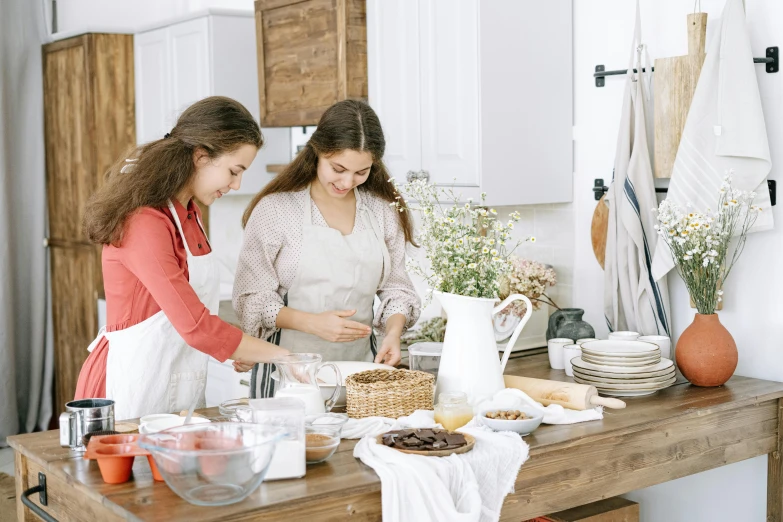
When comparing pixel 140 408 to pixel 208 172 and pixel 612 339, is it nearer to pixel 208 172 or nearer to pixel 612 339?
pixel 208 172

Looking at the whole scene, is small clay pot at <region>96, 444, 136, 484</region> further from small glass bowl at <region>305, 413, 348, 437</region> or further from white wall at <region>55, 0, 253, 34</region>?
white wall at <region>55, 0, 253, 34</region>

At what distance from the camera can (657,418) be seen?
236 centimetres

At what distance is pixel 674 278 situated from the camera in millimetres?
3127

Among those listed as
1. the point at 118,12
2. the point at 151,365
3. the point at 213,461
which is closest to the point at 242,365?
the point at 151,365

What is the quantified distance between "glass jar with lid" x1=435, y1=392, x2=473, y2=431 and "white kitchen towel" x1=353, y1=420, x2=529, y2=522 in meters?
0.10

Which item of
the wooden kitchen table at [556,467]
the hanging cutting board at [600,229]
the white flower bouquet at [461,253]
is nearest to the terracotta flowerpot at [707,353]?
the wooden kitchen table at [556,467]

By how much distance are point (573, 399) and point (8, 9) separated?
4.44 m

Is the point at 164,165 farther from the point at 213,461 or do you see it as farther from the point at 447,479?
the point at 447,479

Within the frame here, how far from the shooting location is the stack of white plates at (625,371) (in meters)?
2.55

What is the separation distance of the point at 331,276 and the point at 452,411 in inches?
32.2

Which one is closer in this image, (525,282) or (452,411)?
(452,411)

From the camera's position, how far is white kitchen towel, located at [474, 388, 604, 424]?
2252 mm

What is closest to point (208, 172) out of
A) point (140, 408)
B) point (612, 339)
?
point (140, 408)

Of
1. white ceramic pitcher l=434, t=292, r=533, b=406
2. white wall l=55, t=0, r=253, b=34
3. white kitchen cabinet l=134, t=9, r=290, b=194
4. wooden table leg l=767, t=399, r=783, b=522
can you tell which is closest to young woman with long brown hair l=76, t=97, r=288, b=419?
white ceramic pitcher l=434, t=292, r=533, b=406
